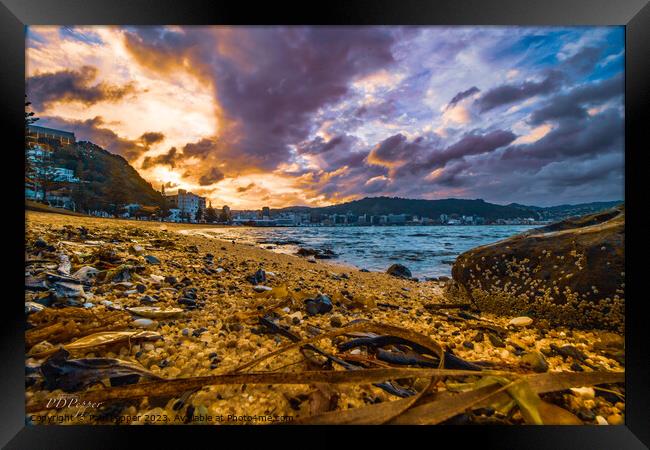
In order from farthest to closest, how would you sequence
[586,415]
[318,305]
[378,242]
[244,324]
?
1. [378,242]
2. [318,305]
3. [244,324]
4. [586,415]

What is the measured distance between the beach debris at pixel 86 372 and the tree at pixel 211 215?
110 centimetres

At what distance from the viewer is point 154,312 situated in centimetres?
148

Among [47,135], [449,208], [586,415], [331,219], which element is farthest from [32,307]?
[586,415]

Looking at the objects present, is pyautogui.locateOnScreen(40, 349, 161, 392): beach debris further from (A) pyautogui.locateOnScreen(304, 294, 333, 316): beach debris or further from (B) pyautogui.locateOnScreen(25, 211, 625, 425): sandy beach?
(A) pyautogui.locateOnScreen(304, 294, 333, 316): beach debris

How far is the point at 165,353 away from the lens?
1341 millimetres

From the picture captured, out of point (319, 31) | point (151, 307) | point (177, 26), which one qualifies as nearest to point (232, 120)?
point (177, 26)

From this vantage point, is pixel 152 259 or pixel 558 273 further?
pixel 152 259

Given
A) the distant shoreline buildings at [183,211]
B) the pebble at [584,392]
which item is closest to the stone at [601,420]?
the pebble at [584,392]

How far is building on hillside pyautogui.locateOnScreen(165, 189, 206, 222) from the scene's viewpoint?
1.77 meters

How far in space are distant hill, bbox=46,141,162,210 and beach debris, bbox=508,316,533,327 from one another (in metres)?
3.02

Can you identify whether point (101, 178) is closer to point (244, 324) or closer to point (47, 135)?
point (47, 135)

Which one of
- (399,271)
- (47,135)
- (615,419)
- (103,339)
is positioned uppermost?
(47,135)

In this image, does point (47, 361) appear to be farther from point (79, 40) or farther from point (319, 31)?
point (319, 31)
